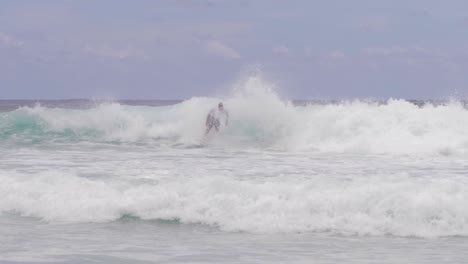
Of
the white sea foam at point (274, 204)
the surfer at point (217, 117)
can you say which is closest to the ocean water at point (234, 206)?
the white sea foam at point (274, 204)

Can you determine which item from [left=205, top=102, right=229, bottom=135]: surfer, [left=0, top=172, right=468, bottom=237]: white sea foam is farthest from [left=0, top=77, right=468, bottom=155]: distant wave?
[left=0, top=172, right=468, bottom=237]: white sea foam


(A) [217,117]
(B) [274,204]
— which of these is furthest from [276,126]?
(B) [274,204]

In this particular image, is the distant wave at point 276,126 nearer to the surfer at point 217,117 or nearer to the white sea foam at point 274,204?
the surfer at point 217,117

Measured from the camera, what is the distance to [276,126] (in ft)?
82.7

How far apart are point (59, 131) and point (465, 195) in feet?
61.5

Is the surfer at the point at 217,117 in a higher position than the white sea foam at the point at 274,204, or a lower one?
higher

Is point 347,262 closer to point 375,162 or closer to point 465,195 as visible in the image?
point 465,195

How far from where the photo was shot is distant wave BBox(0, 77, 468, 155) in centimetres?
2134

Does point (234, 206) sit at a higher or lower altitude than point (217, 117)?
lower

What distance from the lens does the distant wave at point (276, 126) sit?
21.3 meters

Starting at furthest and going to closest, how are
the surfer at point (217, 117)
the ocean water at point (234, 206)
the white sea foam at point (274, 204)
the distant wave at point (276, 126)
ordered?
the surfer at point (217, 117)
the distant wave at point (276, 126)
the white sea foam at point (274, 204)
the ocean water at point (234, 206)

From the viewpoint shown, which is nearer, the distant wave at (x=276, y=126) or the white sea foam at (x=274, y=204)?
the white sea foam at (x=274, y=204)

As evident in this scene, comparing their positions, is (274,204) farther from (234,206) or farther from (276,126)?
(276,126)

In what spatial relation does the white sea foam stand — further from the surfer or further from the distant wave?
the surfer
